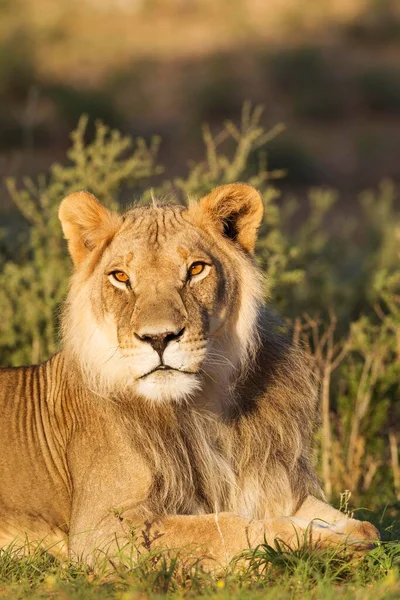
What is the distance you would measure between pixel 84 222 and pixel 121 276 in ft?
1.20

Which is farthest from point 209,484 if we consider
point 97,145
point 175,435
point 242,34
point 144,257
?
point 242,34

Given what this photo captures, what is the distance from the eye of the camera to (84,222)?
5043mm

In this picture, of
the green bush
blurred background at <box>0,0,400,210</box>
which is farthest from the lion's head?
blurred background at <box>0,0,400,210</box>

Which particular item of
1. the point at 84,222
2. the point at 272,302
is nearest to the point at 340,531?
the point at 84,222

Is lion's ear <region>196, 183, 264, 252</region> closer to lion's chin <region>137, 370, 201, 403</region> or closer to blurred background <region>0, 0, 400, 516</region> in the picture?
blurred background <region>0, 0, 400, 516</region>

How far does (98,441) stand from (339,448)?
10.3 ft

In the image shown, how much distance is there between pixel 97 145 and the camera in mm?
8344

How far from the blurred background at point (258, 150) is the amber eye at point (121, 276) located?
2.25 ft


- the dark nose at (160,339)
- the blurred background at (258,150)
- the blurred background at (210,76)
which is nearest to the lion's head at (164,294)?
the dark nose at (160,339)

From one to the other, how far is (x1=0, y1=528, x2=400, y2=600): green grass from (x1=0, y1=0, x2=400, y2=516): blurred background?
65 centimetres

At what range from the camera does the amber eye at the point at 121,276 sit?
15.7 ft

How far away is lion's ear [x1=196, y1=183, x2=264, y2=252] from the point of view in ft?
16.5

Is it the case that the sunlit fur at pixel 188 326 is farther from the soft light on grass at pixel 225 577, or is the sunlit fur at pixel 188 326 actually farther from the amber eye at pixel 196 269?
the soft light on grass at pixel 225 577

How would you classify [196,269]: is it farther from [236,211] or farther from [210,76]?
[210,76]
